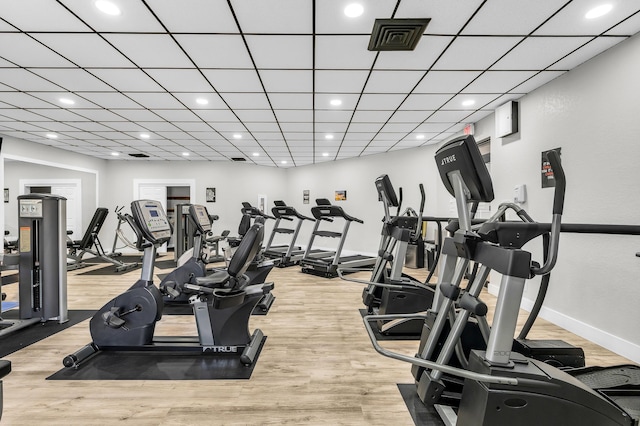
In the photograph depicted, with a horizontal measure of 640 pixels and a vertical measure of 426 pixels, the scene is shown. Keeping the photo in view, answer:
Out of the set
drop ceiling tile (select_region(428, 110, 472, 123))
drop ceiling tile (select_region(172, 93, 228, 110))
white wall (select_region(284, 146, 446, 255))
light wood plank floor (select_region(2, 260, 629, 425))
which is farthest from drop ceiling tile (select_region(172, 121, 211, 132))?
white wall (select_region(284, 146, 446, 255))

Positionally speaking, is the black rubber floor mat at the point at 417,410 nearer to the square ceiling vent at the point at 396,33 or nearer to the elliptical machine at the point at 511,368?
the elliptical machine at the point at 511,368

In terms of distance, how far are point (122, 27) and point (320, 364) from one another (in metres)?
3.00

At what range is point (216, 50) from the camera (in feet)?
9.25

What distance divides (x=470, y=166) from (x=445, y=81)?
2.44 meters

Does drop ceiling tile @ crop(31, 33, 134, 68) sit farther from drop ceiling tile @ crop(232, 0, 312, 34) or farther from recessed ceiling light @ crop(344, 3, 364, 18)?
recessed ceiling light @ crop(344, 3, 364, 18)

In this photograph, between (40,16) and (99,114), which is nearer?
(40,16)

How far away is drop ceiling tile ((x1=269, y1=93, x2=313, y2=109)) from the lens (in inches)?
154

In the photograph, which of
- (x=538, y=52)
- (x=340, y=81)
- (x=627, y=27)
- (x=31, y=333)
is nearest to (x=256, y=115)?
(x=340, y=81)

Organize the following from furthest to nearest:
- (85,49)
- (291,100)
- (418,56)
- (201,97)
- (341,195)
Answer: (341,195), (291,100), (201,97), (418,56), (85,49)

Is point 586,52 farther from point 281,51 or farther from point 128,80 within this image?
point 128,80

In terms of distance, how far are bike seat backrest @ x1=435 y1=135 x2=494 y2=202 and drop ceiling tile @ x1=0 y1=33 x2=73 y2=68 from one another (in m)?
3.39

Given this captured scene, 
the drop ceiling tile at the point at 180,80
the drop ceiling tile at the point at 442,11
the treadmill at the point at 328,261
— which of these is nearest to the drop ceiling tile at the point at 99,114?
the drop ceiling tile at the point at 180,80

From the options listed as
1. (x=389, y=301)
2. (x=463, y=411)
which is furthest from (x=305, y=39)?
(x=463, y=411)

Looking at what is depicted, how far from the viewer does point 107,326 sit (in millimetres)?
2459
